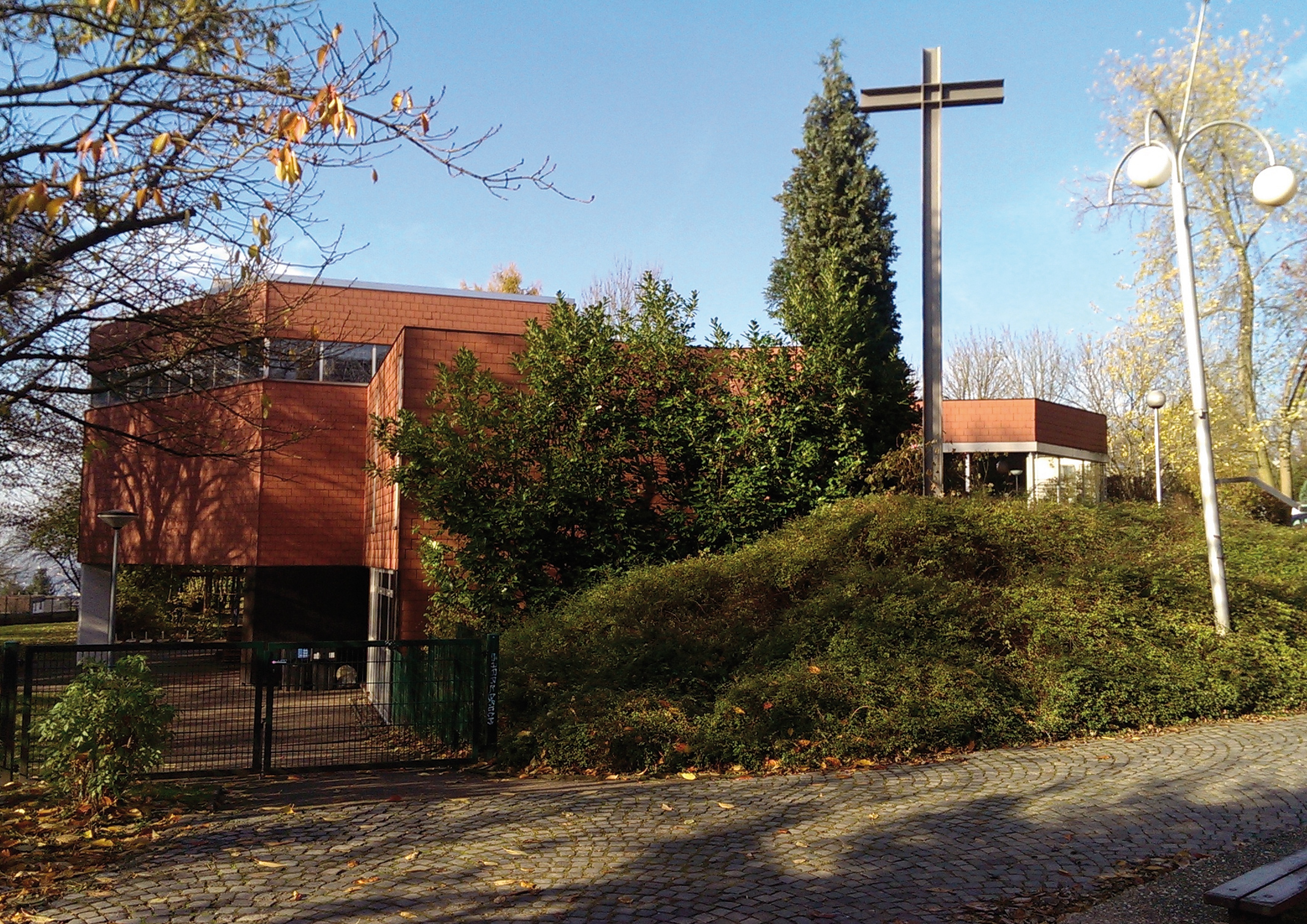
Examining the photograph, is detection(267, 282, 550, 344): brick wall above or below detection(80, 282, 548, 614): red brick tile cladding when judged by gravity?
above

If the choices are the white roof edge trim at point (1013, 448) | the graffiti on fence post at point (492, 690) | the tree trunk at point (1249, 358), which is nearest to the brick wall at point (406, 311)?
the white roof edge trim at point (1013, 448)

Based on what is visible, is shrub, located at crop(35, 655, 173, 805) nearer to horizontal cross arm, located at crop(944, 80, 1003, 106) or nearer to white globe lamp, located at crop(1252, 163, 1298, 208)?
white globe lamp, located at crop(1252, 163, 1298, 208)

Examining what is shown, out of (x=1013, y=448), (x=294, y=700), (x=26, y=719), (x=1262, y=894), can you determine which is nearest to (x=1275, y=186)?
(x=1262, y=894)

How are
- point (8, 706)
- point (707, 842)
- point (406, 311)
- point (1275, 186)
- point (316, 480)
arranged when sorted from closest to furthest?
point (707, 842), point (8, 706), point (1275, 186), point (316, 480), point (406, 311)

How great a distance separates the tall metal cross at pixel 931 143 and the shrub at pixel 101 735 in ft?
36.6

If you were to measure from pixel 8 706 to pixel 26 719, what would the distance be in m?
0.17

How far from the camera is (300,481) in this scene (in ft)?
63.4

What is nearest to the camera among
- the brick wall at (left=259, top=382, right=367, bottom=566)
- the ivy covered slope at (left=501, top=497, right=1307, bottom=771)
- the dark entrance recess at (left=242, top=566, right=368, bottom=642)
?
the ivy covered slope at (left=501, top=497, right=1307, bottom=771)

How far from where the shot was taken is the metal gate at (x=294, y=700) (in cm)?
812

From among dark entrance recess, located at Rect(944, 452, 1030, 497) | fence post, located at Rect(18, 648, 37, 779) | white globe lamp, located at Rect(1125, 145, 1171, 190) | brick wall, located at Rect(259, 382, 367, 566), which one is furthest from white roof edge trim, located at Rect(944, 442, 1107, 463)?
fence post, located at Rect(18, 648, 37, 779)

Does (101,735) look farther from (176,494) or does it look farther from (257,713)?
(176,494)

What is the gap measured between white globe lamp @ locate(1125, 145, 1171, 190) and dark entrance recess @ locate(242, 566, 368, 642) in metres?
15.7

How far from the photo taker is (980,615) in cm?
1048

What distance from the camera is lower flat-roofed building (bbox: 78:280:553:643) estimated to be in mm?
18703
